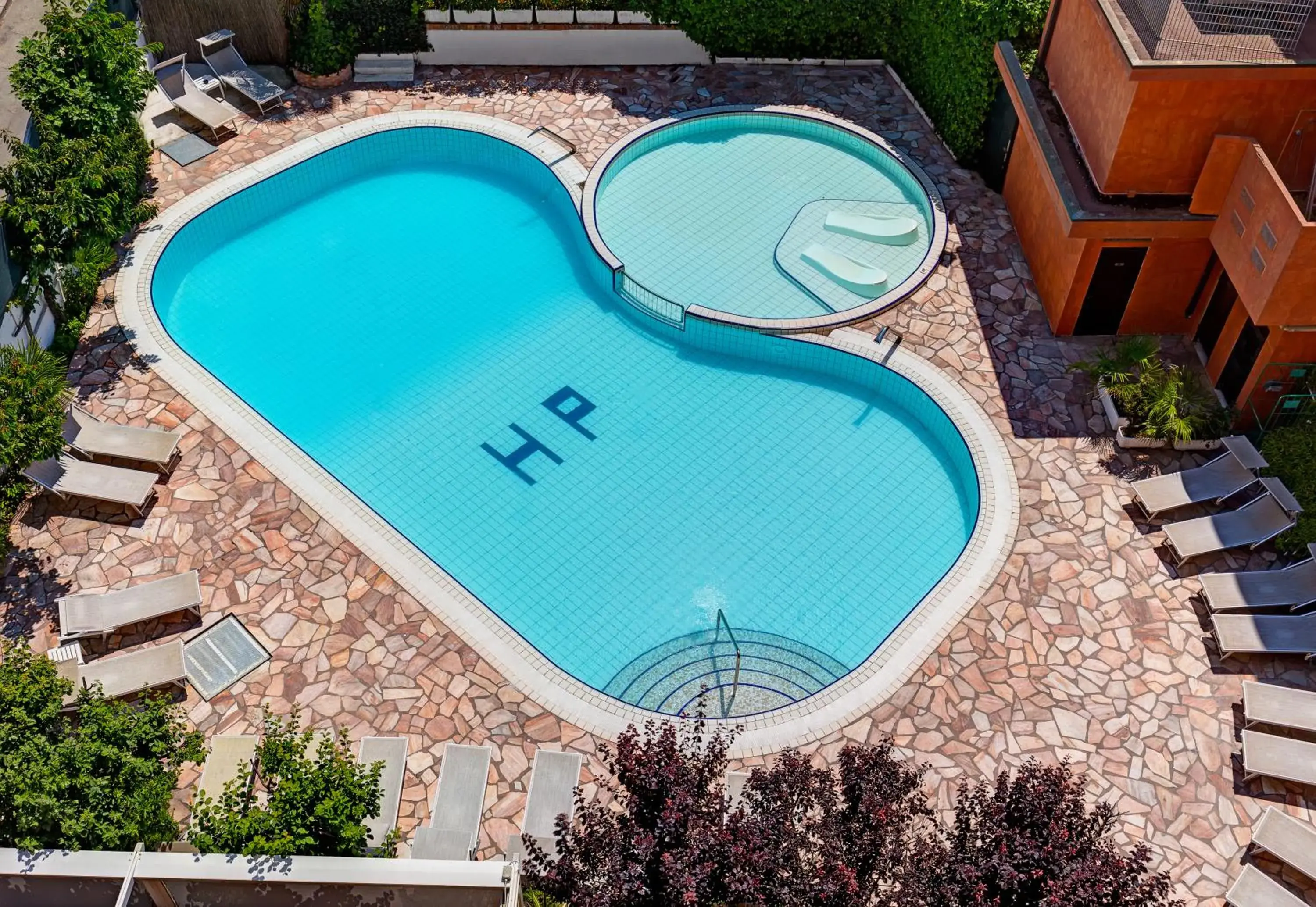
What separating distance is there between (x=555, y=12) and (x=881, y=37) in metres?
7.15

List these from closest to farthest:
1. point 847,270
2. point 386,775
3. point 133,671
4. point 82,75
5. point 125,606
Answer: point 386,775 < point 133,671 < point 125,606 < point 82,75 < point 847,270

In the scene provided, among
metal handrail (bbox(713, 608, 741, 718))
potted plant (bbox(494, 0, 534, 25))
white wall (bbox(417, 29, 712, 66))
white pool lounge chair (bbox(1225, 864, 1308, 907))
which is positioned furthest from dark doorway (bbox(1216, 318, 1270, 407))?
potted plant (bbox(494, 0, 534, 25))

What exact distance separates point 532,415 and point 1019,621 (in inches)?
332

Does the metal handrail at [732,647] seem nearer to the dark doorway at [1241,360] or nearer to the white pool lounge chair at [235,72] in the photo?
the dark doorway at [1241,360]

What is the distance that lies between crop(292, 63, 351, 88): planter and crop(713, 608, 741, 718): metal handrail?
601 inches

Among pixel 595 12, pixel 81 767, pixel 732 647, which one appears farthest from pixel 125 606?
pixel 595 12

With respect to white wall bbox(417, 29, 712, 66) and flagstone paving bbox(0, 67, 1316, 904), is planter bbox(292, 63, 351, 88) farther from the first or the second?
flagstone paving bbox(0, 67, 1316, 904)

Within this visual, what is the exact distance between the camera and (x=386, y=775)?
1419cm

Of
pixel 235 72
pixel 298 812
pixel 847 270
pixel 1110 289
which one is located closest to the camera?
pixel 298 812

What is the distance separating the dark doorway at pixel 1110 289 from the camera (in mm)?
18578

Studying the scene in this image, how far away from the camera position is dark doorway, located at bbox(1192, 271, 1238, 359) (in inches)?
721

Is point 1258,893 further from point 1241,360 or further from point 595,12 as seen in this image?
point 595,12

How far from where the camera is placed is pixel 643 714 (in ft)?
49.2

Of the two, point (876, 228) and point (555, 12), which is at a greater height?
point (555, 12)
